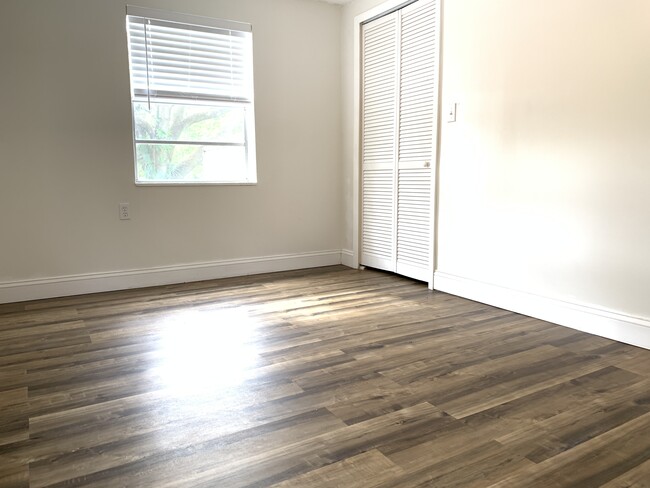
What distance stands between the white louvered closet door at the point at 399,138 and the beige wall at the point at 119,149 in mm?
463

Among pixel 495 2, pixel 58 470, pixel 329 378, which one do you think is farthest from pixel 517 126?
pixel 58 470

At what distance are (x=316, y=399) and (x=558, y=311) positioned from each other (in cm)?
168

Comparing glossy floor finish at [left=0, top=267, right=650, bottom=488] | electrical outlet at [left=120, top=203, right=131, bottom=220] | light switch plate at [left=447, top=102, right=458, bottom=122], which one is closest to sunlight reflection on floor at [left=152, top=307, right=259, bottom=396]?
glossy floor finish at [left=0, top=267, right=650, bottom=488]

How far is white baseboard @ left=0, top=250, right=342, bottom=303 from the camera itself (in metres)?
3.45

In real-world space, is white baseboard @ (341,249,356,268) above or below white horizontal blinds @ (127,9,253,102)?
below

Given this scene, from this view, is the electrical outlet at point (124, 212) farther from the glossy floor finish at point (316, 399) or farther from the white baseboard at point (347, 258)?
the white baseboard at point (347, 258)

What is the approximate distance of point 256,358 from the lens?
235 centimetres

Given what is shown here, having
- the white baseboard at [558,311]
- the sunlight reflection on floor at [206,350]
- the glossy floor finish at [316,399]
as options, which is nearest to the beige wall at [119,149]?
the glossy floor finish at [316,399]

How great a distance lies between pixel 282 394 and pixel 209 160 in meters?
2.62

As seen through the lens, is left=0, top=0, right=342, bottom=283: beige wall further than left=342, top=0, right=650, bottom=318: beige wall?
Yes

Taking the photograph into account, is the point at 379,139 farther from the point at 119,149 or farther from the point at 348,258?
the point at 119,149

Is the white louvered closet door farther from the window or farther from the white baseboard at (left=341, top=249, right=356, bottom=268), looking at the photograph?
the window

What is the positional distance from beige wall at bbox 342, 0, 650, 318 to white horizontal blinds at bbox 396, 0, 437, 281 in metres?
0.16

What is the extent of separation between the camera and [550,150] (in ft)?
9.11
